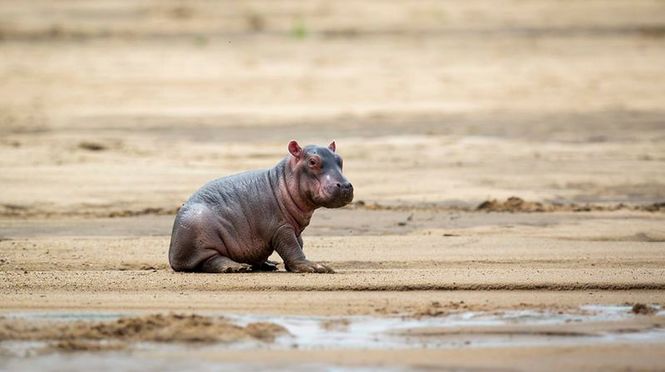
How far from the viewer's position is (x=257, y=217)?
1054cm

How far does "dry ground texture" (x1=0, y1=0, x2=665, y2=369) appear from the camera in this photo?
9.75 meters

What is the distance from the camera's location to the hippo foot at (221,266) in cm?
1041

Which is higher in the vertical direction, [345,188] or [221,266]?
[345,188]

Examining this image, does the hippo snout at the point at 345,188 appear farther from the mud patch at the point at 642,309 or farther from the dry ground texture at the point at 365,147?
the mud patch at the point at 642,309

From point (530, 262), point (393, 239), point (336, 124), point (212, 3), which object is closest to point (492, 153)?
point (336, 124)

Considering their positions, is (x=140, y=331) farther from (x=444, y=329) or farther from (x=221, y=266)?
(x=221, y=266)

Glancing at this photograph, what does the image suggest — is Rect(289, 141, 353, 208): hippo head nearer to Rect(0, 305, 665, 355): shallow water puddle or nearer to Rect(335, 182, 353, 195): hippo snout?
Rect(335, 182, 353, 195): hippo snout

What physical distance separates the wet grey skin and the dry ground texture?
24 centimetres

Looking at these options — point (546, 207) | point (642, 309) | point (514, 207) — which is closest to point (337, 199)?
point (642, 309)

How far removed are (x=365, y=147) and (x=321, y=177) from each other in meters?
7.60

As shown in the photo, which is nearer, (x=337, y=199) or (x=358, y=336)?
(x=358, y=336)

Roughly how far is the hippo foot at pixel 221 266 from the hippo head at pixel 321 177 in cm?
68

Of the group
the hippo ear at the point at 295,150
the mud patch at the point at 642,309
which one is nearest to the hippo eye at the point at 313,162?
the hippo ear at the point at 295,150

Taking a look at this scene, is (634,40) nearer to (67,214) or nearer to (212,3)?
(212,3)
